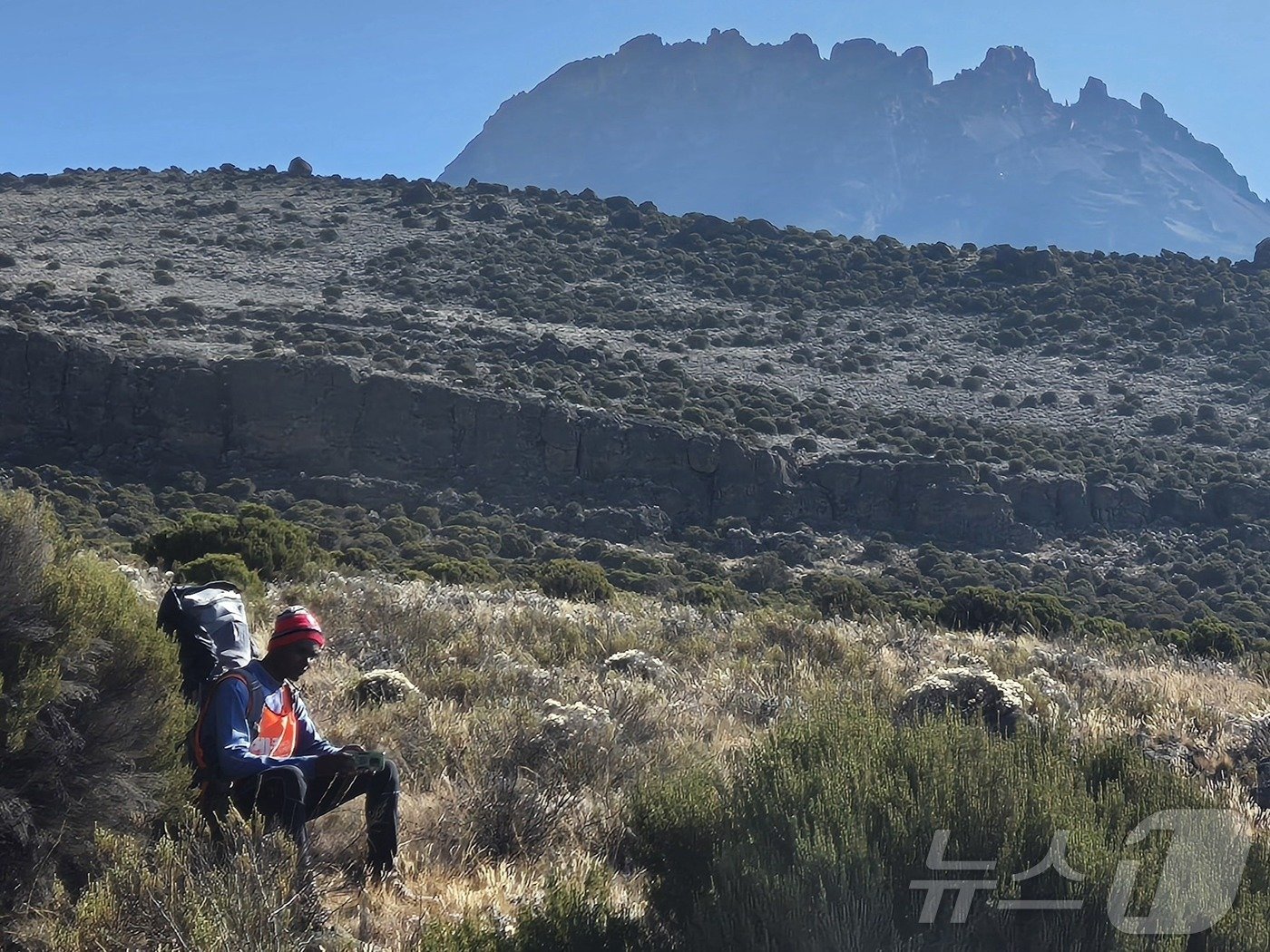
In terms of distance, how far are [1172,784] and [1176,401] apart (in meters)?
36.5

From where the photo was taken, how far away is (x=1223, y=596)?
25.0 m

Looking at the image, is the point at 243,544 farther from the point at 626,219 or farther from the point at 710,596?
the point at 626,219

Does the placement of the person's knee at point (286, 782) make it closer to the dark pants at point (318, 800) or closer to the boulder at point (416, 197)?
the dark pants at point (318, 800)

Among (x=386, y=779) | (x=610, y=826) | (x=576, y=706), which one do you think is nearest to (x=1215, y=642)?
(x=576, y=706)

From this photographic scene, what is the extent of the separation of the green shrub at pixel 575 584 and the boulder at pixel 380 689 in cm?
768

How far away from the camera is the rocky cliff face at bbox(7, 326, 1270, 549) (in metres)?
30.7

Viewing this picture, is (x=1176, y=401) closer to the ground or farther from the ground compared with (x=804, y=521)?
farther from the ground

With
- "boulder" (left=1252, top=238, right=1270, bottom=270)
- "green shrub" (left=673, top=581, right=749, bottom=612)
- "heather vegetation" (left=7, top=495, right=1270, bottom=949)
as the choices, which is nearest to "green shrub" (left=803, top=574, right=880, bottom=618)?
"green shrub" (left=673, top=581, right=749, bottom=612)

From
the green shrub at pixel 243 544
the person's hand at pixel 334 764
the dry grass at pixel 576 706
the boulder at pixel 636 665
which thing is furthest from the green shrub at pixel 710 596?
the person's hand at pixel 334 764

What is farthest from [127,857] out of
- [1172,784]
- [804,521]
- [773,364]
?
[773,364]

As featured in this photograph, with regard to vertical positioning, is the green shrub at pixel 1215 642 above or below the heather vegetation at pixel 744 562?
above

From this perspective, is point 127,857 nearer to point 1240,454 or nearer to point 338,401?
point 338,401

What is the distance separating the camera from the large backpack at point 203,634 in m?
4.50

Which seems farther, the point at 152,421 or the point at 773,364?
the point at 773,364
